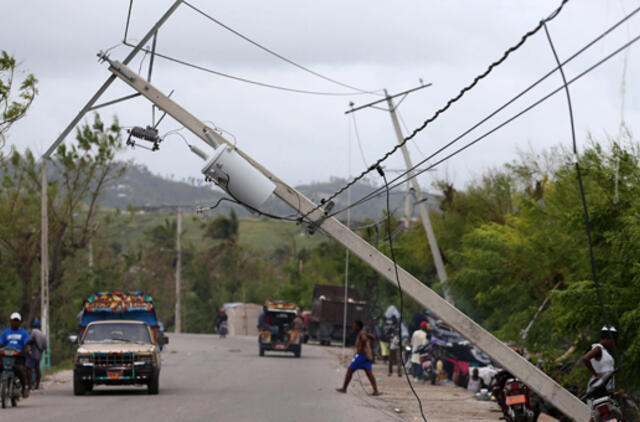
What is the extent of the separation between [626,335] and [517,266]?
33.2ft

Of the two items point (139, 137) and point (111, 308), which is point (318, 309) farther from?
point (139, 137)

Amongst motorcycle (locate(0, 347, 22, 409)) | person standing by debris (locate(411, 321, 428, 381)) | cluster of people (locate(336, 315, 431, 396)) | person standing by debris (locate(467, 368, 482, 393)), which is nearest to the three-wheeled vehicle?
cluster of people (locate(336, 315, 431, 396))

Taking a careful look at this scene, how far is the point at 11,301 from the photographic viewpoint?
3878 centimetres

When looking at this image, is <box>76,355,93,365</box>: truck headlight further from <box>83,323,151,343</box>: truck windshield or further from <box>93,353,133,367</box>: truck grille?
<box>83,323,151,343</box>: truck windshield

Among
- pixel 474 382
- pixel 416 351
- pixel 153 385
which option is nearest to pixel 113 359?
pixel 153 385

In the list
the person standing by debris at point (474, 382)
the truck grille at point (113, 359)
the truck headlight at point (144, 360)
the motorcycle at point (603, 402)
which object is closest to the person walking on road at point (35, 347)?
the truck grille at point (113, 359)

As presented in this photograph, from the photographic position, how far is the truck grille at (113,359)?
21.3 meters

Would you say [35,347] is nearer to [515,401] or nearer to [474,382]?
[474,382]

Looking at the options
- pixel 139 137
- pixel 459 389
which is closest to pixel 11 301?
pixel 459 389

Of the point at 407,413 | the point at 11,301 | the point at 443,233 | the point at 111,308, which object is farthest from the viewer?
the point at 443,233

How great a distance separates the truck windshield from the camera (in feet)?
73.6

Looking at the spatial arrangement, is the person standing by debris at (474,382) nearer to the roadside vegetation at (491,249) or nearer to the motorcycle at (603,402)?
the roadside vegetation at (491,249)

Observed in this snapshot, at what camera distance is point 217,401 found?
20234 mm

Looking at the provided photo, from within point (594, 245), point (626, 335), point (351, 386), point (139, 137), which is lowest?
point (351, 386)
